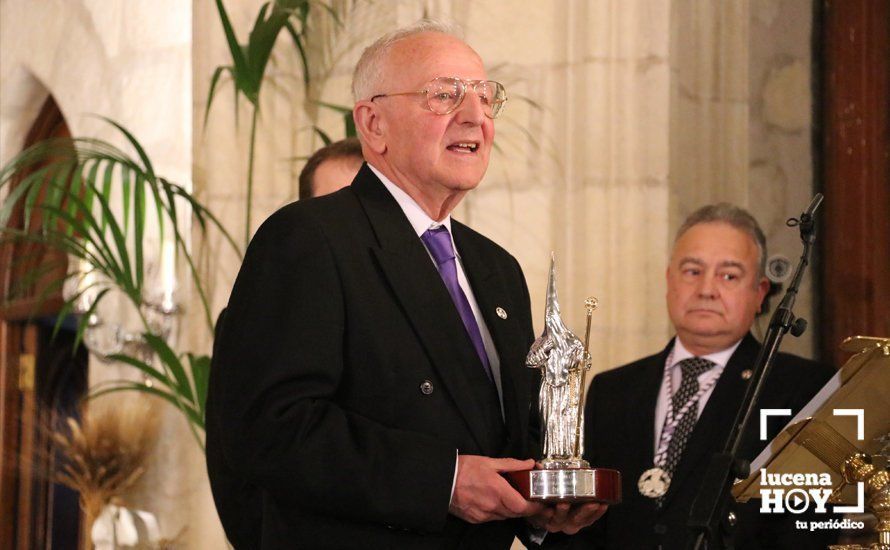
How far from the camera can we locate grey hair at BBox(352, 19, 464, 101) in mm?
2838

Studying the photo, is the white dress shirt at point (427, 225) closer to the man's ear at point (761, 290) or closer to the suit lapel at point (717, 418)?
the suit lapel at point (717, 418)

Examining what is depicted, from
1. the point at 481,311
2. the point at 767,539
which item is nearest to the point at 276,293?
the point at 481,311

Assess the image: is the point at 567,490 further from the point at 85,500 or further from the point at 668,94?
the point at 85,500

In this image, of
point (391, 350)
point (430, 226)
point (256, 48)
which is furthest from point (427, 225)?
point (256, 48)

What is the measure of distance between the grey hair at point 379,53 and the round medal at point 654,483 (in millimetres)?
1548

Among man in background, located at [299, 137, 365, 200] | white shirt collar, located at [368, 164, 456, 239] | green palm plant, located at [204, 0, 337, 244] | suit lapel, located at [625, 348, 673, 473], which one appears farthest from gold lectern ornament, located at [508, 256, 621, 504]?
green palm plant, located at [204, 0, 337, 244]

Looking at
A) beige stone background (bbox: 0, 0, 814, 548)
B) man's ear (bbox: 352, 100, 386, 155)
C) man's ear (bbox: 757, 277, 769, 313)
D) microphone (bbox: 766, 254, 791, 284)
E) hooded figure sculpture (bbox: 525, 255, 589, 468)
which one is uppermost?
beige stone background (bbox: 0, 0, 814, 548)

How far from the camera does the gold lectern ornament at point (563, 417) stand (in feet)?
7.82

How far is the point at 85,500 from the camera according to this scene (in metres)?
6.73

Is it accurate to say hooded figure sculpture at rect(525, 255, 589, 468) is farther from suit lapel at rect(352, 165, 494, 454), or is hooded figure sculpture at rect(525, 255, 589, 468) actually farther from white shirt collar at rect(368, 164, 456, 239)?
white shirt collar at rect(368, 164, 456, 239)

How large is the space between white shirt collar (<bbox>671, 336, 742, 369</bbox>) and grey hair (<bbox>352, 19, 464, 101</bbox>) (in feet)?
5.15

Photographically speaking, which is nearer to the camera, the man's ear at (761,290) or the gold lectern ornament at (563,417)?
the gold lectern ornament at (563,417)

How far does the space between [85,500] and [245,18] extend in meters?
2.51

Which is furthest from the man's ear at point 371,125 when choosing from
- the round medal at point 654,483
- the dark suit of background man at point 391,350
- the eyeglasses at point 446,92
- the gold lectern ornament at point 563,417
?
the round medal at point 654,483
